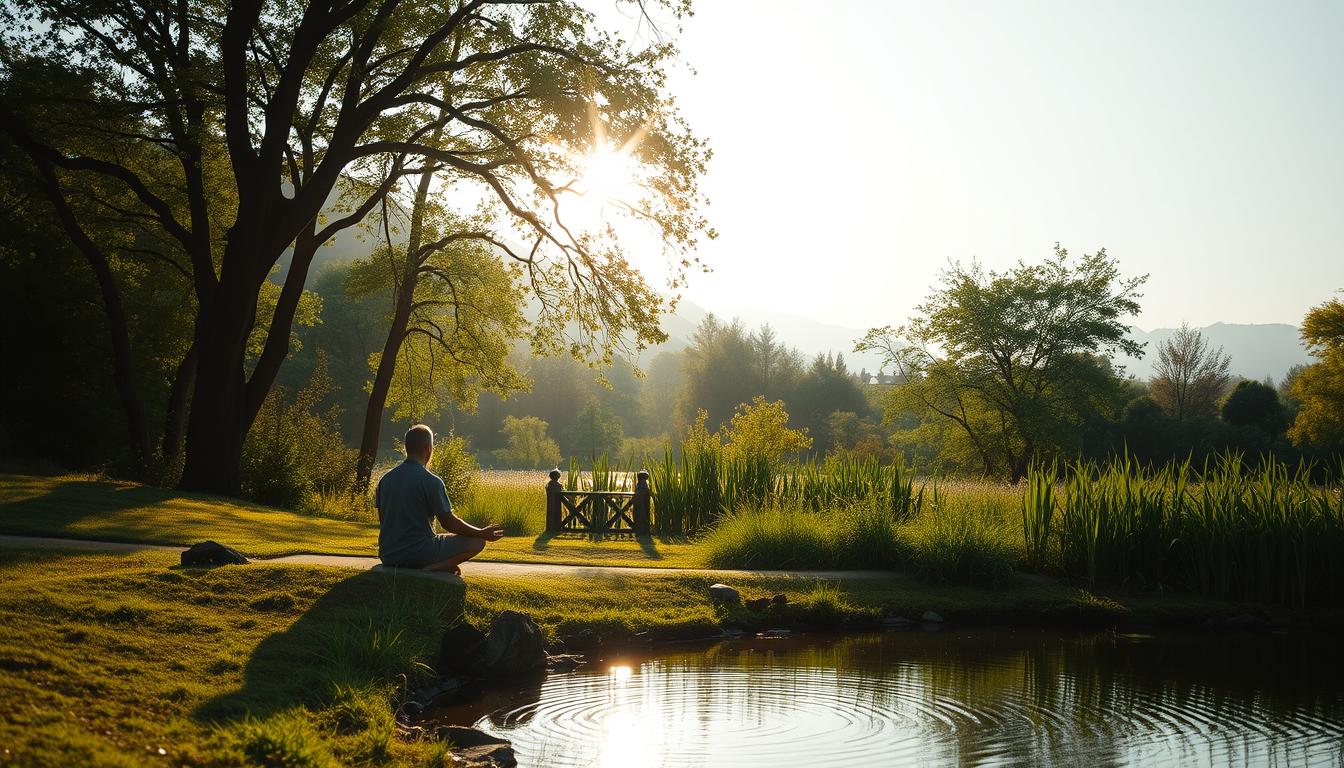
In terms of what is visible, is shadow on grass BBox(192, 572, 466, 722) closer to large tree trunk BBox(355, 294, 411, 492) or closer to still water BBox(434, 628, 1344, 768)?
still water BBox(434, 628, 1344, 768)

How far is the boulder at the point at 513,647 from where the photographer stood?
8.63m

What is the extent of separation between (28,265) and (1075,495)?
23734 millimetres

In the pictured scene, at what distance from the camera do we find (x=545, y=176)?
18.7 meters

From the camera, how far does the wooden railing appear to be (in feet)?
62.0

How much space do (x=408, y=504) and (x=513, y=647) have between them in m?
1.69

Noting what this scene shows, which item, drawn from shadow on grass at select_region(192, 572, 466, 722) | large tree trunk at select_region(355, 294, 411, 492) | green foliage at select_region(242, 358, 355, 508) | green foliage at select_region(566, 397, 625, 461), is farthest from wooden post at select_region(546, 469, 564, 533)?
green foliage at select_region(566, 397, 625, 461)

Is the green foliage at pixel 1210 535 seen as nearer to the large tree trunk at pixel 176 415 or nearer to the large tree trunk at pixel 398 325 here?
the large tree trunk at pixel 398 325

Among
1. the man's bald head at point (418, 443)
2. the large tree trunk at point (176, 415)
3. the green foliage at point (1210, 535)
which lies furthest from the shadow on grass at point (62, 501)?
the green foliage at point (1210, 535)

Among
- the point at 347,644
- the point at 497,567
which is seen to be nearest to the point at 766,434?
the point at 497,567

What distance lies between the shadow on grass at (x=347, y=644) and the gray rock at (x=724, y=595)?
3299 millimetres

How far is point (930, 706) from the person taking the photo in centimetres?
781

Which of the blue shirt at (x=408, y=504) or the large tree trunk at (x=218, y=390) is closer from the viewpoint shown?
the blue shirt at (x=408, y=504)

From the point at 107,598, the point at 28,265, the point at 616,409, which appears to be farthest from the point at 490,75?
the point at 616,409

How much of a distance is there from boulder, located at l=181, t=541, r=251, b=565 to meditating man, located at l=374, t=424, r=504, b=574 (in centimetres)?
136
